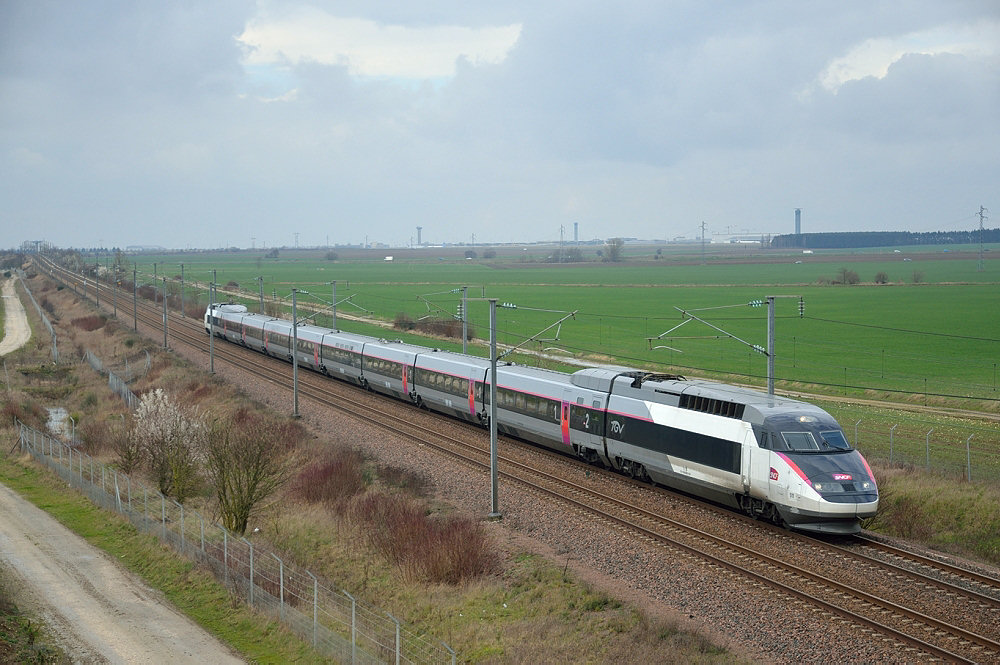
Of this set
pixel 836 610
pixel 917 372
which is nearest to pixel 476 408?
pixel 836 610

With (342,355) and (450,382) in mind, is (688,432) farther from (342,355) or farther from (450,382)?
(342,355)

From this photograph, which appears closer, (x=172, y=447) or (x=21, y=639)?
(x=21, y=639)

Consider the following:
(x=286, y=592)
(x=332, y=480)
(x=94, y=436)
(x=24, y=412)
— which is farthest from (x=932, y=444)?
(x=24, y=412)

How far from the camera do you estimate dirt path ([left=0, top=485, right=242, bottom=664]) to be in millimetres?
17891

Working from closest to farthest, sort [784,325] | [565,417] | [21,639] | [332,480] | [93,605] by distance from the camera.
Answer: [21,639]
[93,605]
[332,480]
[565,417]
[784,325]

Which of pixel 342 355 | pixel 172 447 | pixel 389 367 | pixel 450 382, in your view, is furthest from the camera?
pixel 342 355

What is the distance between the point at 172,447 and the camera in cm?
3138

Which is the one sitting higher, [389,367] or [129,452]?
[389,367]

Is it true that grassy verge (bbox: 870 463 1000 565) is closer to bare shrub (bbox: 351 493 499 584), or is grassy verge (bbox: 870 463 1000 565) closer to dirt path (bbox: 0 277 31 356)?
bare shrub (bbox: 351 493 499 584)

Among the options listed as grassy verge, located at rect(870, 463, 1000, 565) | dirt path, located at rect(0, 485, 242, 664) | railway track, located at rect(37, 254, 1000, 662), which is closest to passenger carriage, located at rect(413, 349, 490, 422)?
railway track, located at rect(37, 254, 1000, 662)

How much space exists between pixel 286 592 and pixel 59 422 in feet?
116

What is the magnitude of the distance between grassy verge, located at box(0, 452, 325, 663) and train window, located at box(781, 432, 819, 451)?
43.5 feet

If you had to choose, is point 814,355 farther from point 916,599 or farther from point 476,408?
point 916,599

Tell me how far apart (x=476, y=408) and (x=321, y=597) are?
63.7ft
